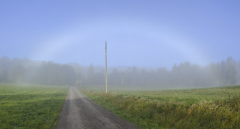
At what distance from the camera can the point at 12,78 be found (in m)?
110

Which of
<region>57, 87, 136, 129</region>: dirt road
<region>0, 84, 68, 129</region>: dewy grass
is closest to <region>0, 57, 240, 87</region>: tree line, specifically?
<region>0, 84, 68, 129</region>: dewy grass

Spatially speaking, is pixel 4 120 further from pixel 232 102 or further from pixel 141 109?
pixel 232 102

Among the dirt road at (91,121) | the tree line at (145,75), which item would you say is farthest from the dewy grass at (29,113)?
the tree line at (145,75)

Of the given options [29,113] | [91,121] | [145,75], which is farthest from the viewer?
[145,75]

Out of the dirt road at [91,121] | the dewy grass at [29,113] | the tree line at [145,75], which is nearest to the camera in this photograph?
the dirt road at [91,121]

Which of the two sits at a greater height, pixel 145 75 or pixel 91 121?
pixel 145 75

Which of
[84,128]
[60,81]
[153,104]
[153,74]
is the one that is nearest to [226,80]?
[153,74]

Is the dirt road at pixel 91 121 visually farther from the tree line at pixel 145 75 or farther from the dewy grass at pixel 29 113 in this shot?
the tree line at pixel 145 75

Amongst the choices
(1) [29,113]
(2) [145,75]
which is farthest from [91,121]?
(2) [145,75]

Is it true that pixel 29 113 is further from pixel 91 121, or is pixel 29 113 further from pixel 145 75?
pixel 145 75

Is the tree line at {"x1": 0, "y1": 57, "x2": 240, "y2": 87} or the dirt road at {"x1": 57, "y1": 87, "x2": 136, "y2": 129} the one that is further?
the tree line at {"x1": 0, "y1": 57, "x2": 240, "y2": 87}

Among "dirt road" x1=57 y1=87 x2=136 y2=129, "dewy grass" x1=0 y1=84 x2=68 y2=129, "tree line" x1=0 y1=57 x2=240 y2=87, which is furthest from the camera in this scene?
"tree line" x1=0 y1=57 x2=240 y2=87

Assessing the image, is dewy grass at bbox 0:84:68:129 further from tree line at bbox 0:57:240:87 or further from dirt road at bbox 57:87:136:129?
tree line at bbox 0:57:240:87

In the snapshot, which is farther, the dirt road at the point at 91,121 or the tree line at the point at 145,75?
the tree line at the point at 145,75
